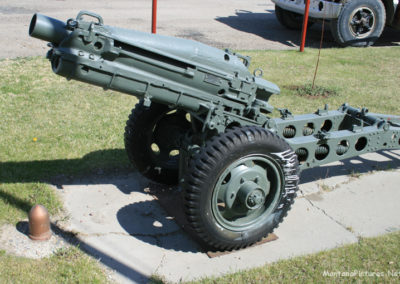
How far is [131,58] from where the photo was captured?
3.61 meters

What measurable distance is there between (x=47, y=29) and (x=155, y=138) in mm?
1843

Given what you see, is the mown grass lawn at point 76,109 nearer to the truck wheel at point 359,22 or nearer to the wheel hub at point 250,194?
the truck wheel at point 359,22

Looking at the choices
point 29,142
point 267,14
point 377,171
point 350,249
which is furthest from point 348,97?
point 267,14

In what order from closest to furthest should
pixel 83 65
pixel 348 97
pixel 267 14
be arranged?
1. pixel 83 65
2. pixel 348 97
3. pixel 267 14

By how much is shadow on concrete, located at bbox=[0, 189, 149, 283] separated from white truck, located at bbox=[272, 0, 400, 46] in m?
8.25

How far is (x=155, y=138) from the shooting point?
496cm

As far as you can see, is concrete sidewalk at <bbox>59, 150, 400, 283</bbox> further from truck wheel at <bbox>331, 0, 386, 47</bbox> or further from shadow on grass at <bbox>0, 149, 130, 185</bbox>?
truck wheel at <bbox>331, 0, 386, 47</bbox>

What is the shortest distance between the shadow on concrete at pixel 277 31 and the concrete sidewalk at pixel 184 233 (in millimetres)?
6581

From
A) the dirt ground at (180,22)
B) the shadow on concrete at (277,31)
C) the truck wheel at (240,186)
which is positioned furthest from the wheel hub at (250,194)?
the shadow on concrete at (277,31)

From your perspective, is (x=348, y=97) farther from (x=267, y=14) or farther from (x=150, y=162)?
(x=267, y=14)

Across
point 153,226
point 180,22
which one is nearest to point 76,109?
point 153,226

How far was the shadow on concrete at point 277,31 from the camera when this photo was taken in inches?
489

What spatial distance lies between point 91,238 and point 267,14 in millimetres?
12852

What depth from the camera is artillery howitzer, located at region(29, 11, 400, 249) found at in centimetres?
348
